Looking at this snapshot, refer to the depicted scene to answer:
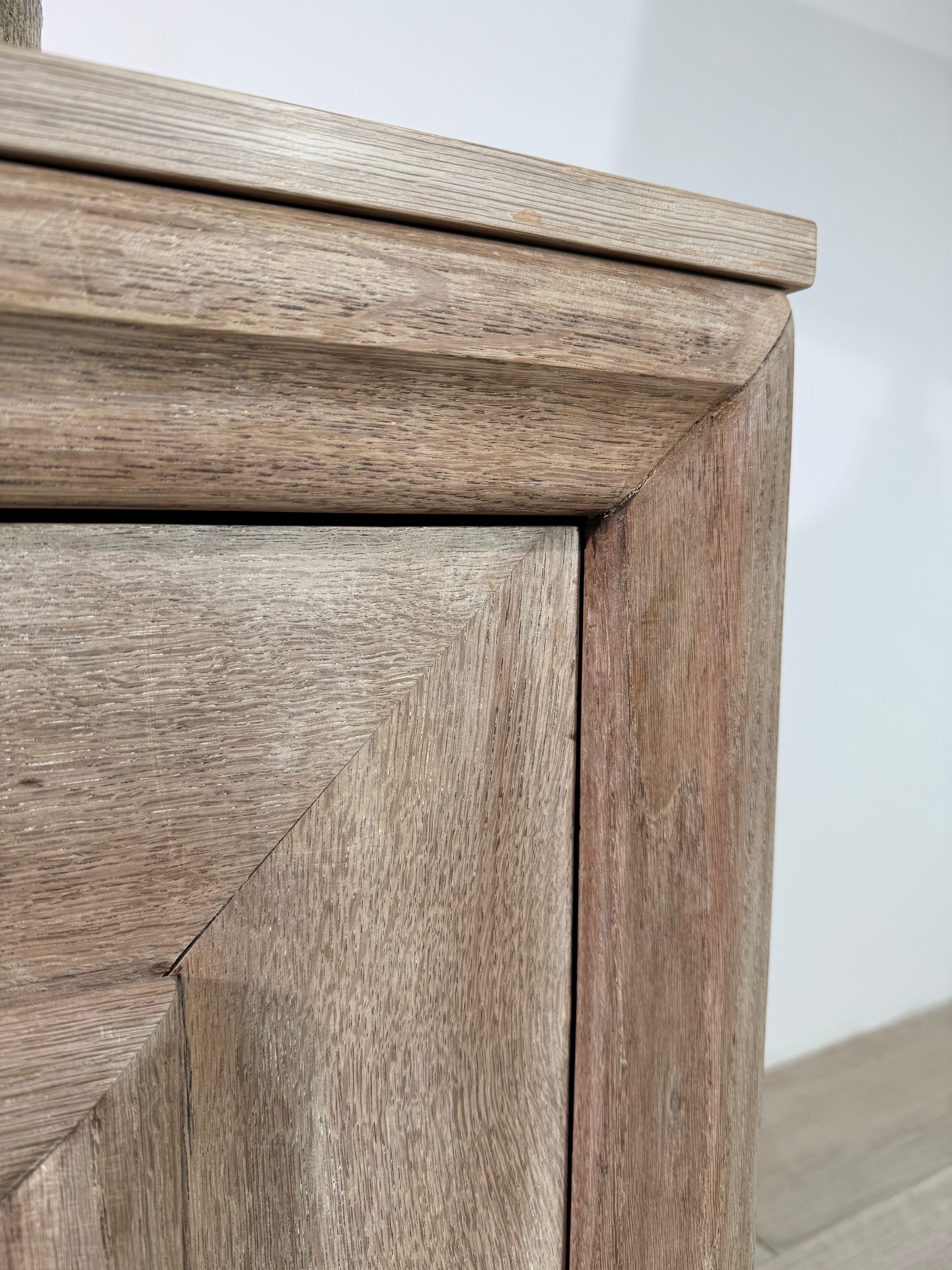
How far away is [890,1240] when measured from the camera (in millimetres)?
690

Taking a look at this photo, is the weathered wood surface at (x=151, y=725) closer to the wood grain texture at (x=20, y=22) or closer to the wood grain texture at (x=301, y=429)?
the wood grain texture at (x=301, y=429)

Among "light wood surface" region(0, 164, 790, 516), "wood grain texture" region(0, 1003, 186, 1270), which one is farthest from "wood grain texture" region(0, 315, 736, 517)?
"wood grain texture" region(0, 1003, 186, 1270)

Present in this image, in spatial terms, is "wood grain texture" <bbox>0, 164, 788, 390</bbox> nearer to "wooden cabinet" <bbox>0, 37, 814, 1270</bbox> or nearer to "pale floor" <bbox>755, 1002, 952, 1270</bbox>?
"wooden cabinet" <bbox>0, 37, 814, 1270</bbox>

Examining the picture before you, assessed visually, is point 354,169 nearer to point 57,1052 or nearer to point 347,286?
point 347,286

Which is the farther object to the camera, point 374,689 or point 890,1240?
point 890,1240

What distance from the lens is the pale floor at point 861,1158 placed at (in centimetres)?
69

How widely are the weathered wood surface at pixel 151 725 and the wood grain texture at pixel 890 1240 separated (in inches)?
28.4

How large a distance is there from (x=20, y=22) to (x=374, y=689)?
0.84 feet

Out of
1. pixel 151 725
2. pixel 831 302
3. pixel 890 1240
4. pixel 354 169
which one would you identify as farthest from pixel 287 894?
pixel 831 302

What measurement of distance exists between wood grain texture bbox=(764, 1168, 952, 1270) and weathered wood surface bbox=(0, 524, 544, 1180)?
2.37 ft

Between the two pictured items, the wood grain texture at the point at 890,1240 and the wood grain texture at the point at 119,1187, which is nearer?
the wood grain texture at the point at 119,1187

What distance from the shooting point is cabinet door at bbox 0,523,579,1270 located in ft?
0.54

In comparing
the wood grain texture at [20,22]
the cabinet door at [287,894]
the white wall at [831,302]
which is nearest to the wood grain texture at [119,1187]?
the cabinet door at [287,894]

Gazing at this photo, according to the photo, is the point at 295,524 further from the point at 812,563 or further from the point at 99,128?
the point at 812,563
